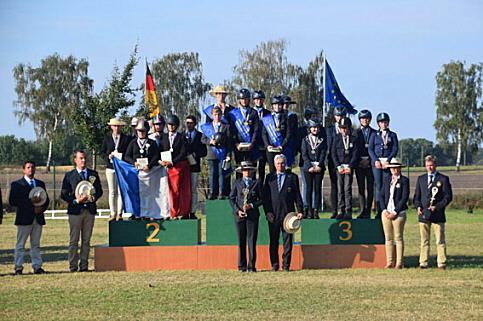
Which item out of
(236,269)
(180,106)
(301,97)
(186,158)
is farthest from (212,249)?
(180,106)

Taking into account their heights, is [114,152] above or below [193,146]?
below

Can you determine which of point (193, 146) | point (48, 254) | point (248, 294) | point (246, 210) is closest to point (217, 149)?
point (193, 146)

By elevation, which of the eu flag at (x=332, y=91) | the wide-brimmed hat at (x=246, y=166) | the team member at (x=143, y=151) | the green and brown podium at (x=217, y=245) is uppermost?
the eu flag at (x=332, y=91)

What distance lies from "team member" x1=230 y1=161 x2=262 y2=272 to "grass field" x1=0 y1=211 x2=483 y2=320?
0.44 meters

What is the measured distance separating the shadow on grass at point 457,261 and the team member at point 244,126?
11.6 ft

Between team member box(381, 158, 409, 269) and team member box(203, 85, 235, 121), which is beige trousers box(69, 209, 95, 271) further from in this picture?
team member box(381, 158, 409, 269)

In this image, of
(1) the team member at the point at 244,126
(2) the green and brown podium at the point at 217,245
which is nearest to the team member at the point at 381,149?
(2) the green and brown podium at the point at 217,245

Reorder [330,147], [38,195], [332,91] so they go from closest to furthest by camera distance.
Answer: [38,195] → [330,147] → [332,91]

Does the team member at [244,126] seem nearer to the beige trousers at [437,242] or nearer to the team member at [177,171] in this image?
the team member at [177,171]

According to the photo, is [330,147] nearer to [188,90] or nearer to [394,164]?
[394,164]

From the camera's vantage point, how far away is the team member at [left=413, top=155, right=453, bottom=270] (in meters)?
15.6

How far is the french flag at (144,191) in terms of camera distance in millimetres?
16281

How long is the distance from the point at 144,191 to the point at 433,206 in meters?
4.98

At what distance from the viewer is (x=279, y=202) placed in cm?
1534
